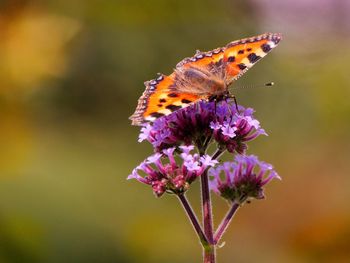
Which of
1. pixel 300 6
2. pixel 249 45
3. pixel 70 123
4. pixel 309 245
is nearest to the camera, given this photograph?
pixel 249 45

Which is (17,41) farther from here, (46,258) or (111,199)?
(46,258)

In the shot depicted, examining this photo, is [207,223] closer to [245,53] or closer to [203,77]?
[203,77]

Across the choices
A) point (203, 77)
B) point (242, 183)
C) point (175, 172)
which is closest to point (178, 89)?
point (203, 77)

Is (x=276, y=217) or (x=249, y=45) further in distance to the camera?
(x=276, y=217)

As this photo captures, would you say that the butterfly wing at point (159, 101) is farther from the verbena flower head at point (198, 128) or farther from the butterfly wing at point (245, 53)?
the butterfly wing at point (245, 53)

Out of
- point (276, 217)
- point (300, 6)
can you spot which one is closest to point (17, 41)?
point (276, 217)

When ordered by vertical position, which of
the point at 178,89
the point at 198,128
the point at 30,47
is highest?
the point at 30,47
